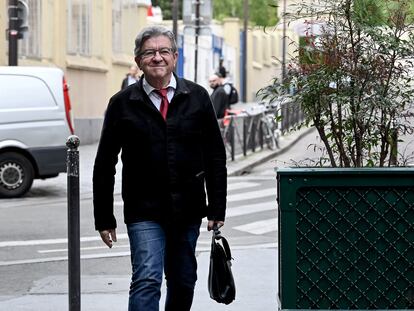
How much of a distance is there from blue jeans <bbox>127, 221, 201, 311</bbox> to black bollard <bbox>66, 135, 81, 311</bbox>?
0.76m

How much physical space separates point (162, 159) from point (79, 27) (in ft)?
81.2

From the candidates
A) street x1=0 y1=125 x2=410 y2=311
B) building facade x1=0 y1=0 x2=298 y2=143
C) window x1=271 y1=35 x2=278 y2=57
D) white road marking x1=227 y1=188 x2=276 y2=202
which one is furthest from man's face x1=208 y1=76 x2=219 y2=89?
window x1=271 y1=35 x2=278 y2=57

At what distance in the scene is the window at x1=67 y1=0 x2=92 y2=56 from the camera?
2978 cm

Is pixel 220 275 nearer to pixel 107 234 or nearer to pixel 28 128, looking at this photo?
pixel 107 234

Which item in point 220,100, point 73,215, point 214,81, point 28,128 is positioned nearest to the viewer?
point 73,215

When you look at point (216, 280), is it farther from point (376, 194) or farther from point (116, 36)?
point (116, 36)

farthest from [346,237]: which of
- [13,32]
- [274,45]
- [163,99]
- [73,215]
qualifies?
[274,45]

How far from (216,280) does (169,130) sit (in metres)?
0.82

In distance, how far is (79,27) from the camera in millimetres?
30594

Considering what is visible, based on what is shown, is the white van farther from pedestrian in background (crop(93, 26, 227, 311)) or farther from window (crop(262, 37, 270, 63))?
window (crop(262, 37, 270, 63))

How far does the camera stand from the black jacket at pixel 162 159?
623 cm

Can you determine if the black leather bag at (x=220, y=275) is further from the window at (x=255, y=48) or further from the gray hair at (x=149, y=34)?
the window at (x=255, y=48)

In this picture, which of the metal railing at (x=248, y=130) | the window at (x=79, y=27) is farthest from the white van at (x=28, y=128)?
the window at (x=79, y=27)

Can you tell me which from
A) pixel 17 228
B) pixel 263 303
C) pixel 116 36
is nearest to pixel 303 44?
pixel 263 303
